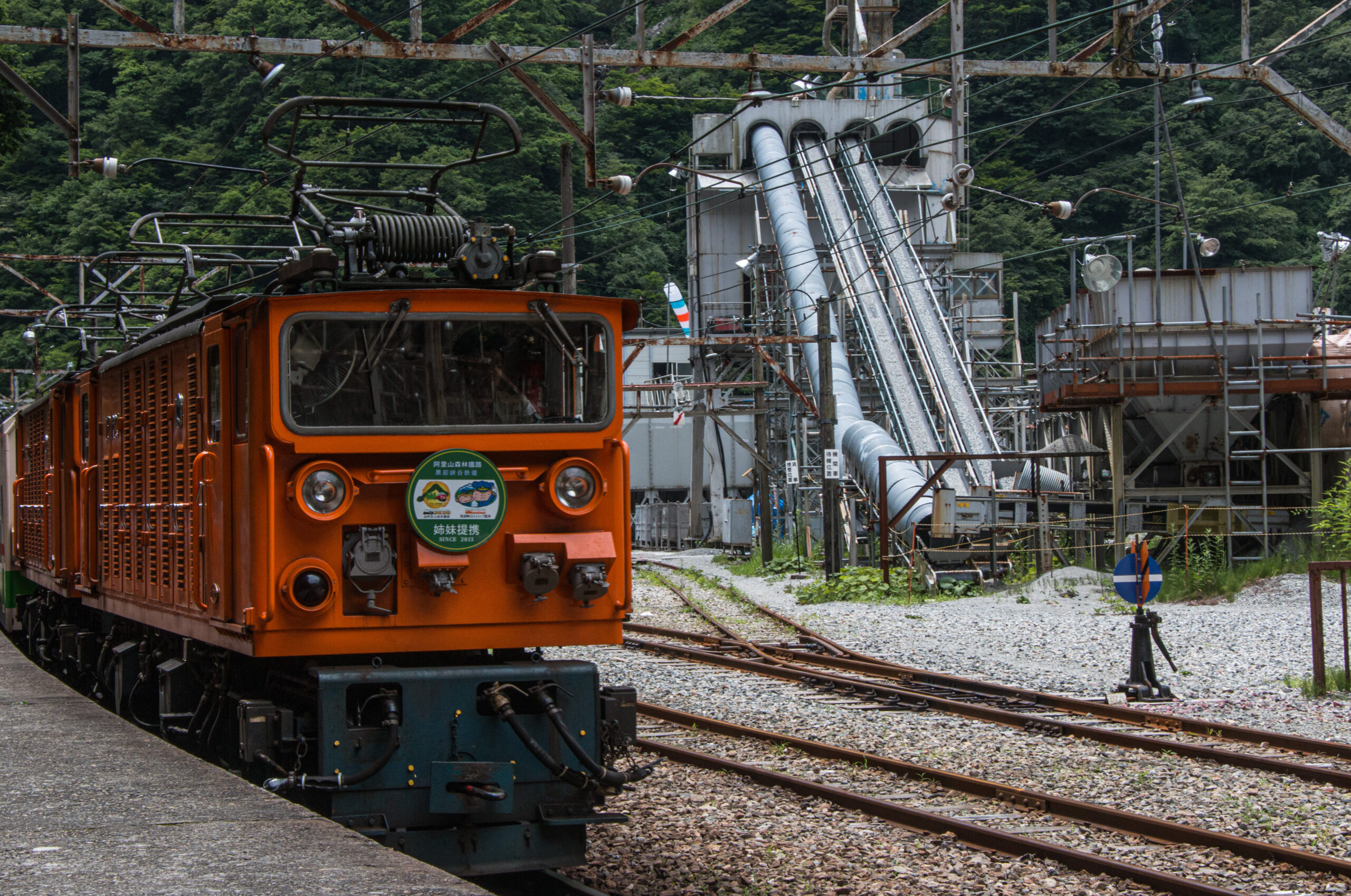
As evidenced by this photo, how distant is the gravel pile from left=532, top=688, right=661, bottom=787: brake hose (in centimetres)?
58

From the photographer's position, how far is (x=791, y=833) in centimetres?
805

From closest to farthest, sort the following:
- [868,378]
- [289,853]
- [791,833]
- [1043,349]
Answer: [289,853] < [791,833] < [1043,349] < [868,378]

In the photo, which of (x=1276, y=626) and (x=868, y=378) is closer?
(x=1276, y=626)

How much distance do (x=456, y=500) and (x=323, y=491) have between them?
641 millimetres

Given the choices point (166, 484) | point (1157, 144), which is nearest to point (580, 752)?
point (166, 484)

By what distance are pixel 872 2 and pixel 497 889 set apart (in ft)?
48.9

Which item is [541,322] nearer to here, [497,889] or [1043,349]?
[497,889]

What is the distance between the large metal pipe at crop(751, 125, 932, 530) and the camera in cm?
2936

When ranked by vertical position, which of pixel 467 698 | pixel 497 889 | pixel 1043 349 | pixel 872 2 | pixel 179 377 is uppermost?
pixel 872 2

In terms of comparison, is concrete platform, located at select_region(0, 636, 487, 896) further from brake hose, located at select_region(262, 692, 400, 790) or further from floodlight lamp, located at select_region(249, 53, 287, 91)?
floodlight lamp, located at select_region(249, 53, 287, 91)

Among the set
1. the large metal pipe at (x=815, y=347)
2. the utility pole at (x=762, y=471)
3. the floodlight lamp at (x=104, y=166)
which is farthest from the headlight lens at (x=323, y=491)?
the utility pole at (x=762, y=471)

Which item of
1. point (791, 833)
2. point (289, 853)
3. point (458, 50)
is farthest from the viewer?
point (458, 50)

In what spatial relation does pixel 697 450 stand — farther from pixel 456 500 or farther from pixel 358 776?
pixel 358 776

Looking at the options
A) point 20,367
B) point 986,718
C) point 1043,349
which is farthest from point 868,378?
point 986,718
